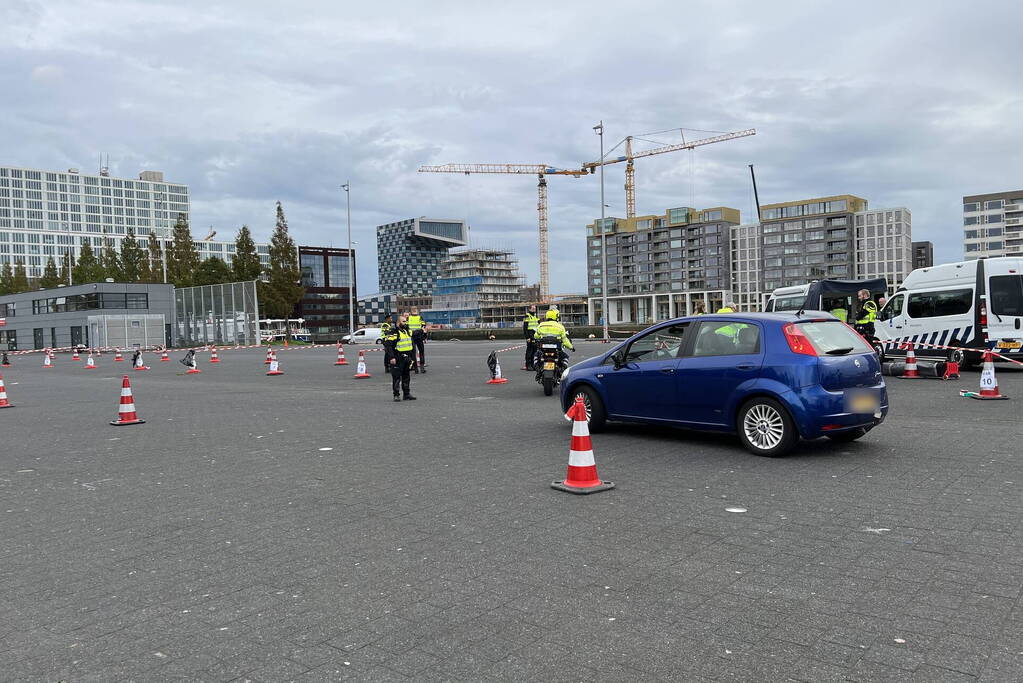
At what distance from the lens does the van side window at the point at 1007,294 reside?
17422 millimetres

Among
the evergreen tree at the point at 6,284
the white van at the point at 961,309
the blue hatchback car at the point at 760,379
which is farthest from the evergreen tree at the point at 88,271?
the blue hatchback car at the point at 760,379

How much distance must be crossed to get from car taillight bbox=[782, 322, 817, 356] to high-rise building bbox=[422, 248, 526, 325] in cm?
16816

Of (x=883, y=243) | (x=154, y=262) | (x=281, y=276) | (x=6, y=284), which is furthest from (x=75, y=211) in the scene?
(x=883, y=243)

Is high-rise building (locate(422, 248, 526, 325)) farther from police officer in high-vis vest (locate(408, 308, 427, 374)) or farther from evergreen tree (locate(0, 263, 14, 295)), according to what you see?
police officer in high-vis vest (locate(408, 308, 427, 374))

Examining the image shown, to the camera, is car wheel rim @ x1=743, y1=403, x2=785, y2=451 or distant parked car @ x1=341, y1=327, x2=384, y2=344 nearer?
car wheel rim @ x1=743, y1=403, x2=785, y2=451

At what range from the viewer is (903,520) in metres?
5.48

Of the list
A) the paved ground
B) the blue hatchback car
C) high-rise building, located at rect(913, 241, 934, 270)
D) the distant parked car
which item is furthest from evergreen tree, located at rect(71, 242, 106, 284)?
high-rise building, located at rect(913, 241, 934, 270)

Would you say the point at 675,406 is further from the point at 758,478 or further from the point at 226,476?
the point at 226,476

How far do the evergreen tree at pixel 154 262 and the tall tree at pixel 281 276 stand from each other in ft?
49.3

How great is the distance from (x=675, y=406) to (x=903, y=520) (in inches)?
138

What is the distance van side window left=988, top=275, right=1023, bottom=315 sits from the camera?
1742 cm

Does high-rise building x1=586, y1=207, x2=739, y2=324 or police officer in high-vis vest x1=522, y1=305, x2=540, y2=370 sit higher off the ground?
high-rise building x1=586, y1=207, x2=739, y2=324

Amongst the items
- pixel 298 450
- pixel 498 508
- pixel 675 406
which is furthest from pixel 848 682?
pixel 298 450

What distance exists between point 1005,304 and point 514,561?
1706 centimetres
